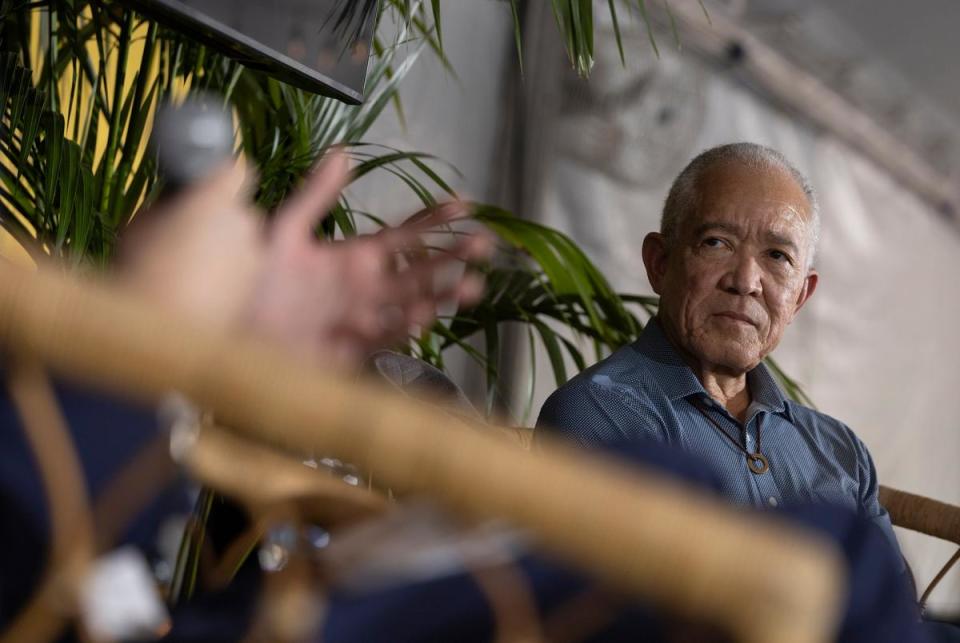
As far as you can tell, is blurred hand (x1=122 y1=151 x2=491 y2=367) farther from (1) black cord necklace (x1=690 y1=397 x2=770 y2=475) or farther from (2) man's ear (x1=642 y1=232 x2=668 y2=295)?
(2) man's ear (x1=642 y1=232 x2=668 y2=295)

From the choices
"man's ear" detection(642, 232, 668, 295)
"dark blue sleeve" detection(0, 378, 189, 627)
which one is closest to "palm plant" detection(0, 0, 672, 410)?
"man's ear" detection(642, 232, 668, 295)

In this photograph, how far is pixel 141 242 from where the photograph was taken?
436mm

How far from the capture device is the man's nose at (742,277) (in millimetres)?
1463

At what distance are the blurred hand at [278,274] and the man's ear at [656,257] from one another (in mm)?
1025

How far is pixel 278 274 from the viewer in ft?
1.55

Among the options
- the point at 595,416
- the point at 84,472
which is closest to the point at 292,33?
the point at 595,416

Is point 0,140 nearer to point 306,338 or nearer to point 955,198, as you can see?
point 306,338

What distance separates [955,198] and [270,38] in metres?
4.07

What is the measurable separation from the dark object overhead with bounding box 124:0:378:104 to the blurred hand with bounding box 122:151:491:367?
2.44 feet

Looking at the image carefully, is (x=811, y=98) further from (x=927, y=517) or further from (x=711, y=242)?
(x=927, y=517)

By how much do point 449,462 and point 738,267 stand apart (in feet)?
3.86

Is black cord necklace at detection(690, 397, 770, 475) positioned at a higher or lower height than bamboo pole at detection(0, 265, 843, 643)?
lower

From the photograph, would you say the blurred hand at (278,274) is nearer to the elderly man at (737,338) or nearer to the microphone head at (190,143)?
the microphone head at (190,143)

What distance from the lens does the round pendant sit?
53.6 inches
